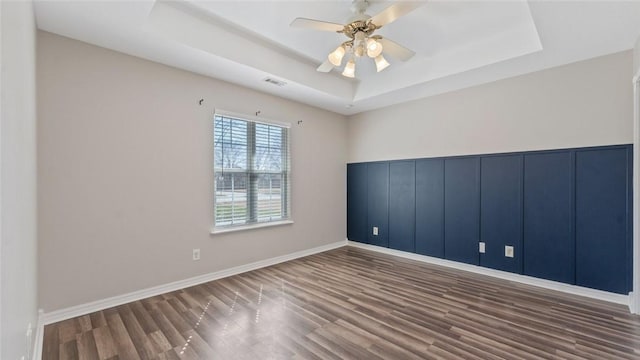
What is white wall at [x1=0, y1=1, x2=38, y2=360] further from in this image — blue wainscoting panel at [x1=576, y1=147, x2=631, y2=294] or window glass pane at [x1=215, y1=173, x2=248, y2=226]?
blue wainscoting panel at [x1=576, y1=147, x2=631, y2=294]

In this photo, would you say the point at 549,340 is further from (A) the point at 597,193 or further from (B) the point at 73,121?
(B) the point at 73,121

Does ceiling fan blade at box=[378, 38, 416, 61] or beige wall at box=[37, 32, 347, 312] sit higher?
ceiling fan blade at box=[378, 38, 416, 61]

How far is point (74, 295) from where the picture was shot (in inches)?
102

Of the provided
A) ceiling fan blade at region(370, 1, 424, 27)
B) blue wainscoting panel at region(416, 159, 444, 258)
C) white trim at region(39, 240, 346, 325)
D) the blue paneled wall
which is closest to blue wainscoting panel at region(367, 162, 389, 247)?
the blue paneled wall

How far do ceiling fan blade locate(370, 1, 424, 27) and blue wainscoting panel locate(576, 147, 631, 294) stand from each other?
2.62m

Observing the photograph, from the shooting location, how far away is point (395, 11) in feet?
7.11

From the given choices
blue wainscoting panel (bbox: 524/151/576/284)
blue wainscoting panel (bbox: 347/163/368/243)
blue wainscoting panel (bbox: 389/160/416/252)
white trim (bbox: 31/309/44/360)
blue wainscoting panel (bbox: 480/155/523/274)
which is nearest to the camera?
white trim (bbox: 31/309/44/360)

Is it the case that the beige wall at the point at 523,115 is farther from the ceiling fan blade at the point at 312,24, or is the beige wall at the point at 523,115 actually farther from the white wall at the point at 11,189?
the white wall at the point at 11,189

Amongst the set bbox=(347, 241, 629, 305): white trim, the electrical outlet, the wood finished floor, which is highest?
the electrical outlet

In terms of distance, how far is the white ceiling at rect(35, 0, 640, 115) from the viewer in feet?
7.52

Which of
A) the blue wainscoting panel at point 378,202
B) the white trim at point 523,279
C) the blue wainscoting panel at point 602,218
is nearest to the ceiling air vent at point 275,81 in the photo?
the blue wainscoting panel at point 378,202

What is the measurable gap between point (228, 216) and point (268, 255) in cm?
91

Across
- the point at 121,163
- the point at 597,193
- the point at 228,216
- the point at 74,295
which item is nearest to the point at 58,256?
the point at 74,295

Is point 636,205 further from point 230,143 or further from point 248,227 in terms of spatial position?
point 230,143
